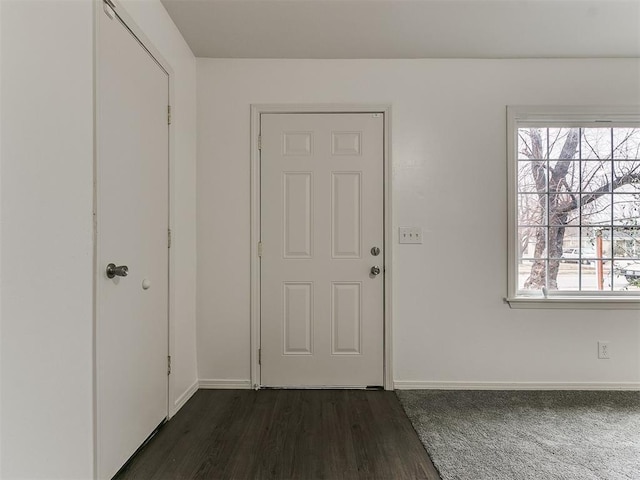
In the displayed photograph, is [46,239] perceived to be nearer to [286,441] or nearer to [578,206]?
[286,441]

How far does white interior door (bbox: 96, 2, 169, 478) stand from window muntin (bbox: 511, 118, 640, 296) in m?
2.47

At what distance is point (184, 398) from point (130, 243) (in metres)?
1.19

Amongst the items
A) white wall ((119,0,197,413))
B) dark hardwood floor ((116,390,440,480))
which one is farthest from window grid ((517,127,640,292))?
white wall ((119,0,197,413))

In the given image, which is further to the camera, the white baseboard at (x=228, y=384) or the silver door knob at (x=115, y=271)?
the white baseboard at (x=228, y=384)

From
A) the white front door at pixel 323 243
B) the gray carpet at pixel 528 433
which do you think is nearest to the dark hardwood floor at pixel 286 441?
the gray carpet at pixel 528 433

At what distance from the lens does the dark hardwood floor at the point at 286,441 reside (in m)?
1.51

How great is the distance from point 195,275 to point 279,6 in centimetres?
181

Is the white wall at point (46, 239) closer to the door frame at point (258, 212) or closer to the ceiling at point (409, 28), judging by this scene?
the ceiling at point (409, 28)

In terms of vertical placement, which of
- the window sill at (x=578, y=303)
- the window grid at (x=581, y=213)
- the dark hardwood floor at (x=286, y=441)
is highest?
the window grid at (x=581, y=213)

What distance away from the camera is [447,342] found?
7.73 ft

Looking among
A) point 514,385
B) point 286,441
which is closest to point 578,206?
point 514,385

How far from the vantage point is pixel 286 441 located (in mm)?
1725

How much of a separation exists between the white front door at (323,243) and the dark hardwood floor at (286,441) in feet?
0.84

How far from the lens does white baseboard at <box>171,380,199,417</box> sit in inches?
78.3
